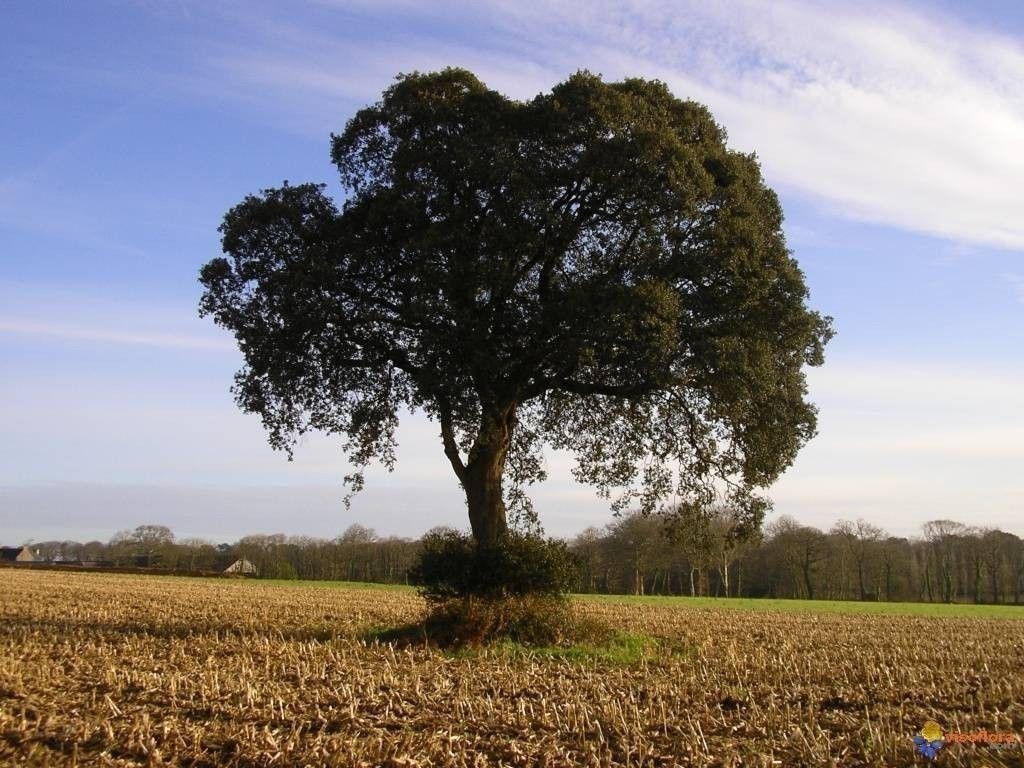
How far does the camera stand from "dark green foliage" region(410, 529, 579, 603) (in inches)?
656

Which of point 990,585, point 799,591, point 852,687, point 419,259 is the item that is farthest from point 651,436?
point 990,585

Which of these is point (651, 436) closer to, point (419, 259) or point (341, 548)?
point (419, 259)

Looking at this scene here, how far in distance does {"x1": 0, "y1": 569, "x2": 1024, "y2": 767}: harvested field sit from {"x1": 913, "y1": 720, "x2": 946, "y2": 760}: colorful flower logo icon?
0.13m

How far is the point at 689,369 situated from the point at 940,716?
8991 millimetres

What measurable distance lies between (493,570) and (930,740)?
9.56 m

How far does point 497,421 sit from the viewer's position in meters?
19.1

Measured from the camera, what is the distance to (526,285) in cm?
1922

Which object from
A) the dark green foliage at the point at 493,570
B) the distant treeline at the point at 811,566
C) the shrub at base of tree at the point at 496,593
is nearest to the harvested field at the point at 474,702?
the shrub at base of tree at the point at 496,593

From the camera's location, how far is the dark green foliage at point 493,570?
656 inches

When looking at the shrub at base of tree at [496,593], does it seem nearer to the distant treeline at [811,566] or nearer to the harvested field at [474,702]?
the harvested field at [474,702]

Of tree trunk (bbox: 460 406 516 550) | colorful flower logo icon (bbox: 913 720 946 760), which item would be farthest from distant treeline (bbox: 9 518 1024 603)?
colorful flower logo icon (bbox: 913 720 946 760)

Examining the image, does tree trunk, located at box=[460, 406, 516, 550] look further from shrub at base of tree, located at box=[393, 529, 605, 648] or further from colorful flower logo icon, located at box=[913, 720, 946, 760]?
colorful flower logo icon, located at box=[913, 720, 946, 760]

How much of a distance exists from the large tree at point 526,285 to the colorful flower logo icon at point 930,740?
29.9ft

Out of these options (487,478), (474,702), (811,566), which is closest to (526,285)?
(487,478)
